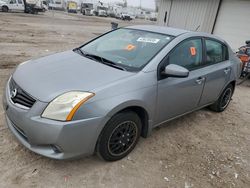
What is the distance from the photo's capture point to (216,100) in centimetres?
400

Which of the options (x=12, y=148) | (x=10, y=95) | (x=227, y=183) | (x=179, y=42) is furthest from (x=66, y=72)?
(x=227, y=183)

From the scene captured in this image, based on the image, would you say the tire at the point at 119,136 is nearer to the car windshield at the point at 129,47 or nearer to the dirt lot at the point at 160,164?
the dirt lot at the point at 160,164

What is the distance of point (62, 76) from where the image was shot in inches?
95.4

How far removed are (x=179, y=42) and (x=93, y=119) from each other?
162 centimetres

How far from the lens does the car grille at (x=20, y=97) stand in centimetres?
216

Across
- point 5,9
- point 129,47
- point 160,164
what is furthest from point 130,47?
point 5,9

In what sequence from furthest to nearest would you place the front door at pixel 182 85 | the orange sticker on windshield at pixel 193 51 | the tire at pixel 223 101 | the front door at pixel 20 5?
1. the front door at pixel 20 5
2. the tire at pixel 223 101
3. the orange sticker on windshield at pixel 193 51
4. the front door at pixel 182 85

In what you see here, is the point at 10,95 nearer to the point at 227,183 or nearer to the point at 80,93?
the point at 80,93

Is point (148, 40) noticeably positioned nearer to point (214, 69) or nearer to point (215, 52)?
point (214, 69)

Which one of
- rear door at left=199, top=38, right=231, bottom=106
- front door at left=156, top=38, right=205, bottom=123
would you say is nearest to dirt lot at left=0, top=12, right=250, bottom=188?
front door at left=156, top=38, right=205, bottom=123

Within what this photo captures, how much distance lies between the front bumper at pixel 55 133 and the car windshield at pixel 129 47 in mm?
907

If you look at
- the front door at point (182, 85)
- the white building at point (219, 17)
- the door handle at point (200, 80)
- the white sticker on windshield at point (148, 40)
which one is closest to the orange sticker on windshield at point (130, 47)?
the white sticker on windshield at point (148, 40)

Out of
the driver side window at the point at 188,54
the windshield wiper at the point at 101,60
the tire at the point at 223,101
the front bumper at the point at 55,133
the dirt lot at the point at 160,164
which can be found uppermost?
the driver side window at the point at 188,54

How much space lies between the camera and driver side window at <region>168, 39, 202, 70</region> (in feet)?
9.53
